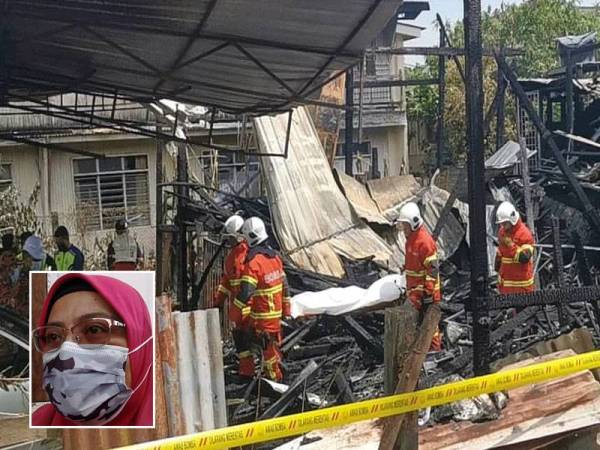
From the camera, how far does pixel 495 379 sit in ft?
13.0

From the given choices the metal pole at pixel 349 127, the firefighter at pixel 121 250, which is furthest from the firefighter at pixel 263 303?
the metal pole at pixel 349 127

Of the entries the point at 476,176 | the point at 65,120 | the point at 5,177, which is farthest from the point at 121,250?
the point at 476,176

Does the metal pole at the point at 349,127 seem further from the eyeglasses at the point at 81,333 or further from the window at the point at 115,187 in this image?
the eyeglasses at the point at 81,333

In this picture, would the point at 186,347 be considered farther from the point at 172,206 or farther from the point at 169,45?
the point at 172,206

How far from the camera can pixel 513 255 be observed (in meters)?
8.16

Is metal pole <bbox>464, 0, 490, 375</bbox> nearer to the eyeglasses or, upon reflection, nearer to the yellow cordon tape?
the yellow cordon tape

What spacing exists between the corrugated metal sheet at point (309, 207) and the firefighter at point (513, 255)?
2.73m

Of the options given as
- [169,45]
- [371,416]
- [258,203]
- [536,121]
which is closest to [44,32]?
[169,45]

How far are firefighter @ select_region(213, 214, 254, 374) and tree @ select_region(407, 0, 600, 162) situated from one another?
6.07 metres

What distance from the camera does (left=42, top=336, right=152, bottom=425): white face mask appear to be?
3.59 metres

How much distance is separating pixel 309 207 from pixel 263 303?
13.5 feet

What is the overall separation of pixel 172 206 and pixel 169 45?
4.46 metres

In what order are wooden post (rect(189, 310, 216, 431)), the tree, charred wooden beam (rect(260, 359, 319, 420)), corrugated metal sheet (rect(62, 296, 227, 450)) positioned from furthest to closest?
the tree → charred wooden beam (rect(260, 359, 319, 420)) → wooden post (rect(189, 310, 216, 431)) → corrugated metal sheet (rect(62, 296, 227, 450))

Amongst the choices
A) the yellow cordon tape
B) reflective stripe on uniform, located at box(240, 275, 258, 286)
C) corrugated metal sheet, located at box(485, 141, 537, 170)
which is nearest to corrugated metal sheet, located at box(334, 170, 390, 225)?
corrugated metal sheet, located at box(485, 141, 537, 170)
